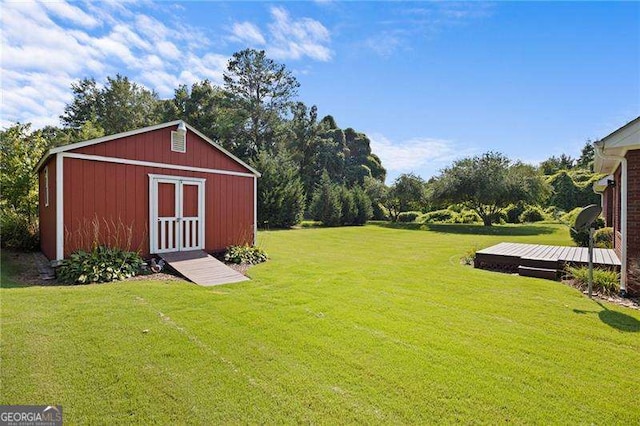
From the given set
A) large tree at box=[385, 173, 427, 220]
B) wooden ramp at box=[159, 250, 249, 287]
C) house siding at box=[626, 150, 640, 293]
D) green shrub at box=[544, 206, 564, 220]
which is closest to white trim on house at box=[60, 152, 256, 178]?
wooden ramp at box=[159, 250, 249, 287]

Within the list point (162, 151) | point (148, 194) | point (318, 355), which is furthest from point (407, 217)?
point (318, 355)

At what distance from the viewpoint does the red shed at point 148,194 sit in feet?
23.0

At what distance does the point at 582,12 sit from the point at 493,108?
20.1 feet

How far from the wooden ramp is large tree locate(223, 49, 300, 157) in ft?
74.6

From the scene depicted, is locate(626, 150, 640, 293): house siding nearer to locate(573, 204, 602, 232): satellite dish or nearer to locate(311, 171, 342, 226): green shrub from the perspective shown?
locate(573, 204, 602, 232): satellite dish

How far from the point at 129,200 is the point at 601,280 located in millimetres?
10265

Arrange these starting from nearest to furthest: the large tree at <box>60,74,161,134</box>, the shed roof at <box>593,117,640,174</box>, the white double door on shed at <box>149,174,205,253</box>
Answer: the shed roof at <box>593,117,640,174</box>, the white double door on shed at <box>149,174,205,253</box>, the large tree at <box>60,74,161,134</box>

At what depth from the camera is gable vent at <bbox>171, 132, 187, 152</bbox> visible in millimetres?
8570

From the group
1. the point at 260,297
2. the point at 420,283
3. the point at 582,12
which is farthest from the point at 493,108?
the point at 260,297

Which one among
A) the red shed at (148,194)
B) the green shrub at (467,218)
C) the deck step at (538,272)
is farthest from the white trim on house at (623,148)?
the green shrub at (467,218)

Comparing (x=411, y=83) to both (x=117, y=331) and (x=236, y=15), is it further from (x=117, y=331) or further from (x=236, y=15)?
(x=117, y=331)

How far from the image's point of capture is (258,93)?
101ft

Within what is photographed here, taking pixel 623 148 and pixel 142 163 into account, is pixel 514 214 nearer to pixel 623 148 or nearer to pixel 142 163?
pixel 623 148

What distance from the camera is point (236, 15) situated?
25.9ft
